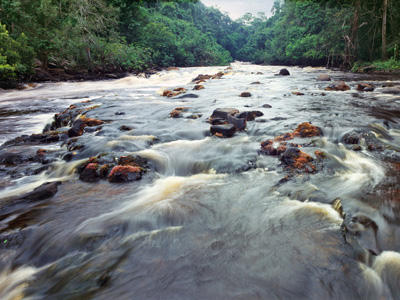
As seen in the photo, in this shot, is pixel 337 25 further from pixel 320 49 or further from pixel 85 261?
pixel 85 261

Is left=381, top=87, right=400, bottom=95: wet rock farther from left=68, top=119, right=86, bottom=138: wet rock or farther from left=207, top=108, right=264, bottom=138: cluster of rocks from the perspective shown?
left=68, top=119, right=86, bottom=138: wet rock

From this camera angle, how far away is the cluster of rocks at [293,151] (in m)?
3.31

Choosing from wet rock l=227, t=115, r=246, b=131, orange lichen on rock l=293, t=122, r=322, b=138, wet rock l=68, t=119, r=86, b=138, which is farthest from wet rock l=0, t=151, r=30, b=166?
orange lichen on rock l=293, t=122, r=322, b=138

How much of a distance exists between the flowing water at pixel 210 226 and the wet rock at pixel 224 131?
0.52 ft

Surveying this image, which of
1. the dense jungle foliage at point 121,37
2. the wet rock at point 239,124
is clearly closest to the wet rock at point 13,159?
the wet rock at point 239,124

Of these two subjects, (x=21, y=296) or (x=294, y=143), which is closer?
(x=21, y=296)

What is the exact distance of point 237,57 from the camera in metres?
61.4

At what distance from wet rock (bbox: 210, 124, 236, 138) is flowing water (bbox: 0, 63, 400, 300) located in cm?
16

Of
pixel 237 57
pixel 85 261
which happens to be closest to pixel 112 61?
pixel 85 261

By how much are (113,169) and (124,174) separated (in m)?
0.17

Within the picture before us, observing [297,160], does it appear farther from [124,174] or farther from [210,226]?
[124,174]

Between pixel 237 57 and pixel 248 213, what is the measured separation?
6373 cm

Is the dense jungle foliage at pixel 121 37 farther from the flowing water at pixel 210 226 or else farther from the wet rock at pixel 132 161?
the flowing water at pixel 210 226

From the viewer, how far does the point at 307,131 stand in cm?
439
